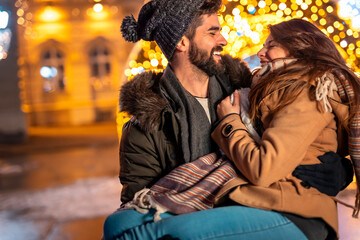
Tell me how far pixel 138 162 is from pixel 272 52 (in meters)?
0.92

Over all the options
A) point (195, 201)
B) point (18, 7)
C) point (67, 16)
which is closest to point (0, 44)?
point (18, 7)

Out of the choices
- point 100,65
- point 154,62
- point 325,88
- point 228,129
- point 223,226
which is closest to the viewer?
point 223,226

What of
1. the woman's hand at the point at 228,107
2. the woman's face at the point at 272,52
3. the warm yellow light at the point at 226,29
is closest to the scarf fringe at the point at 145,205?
the woman's hand at the point at 228,107

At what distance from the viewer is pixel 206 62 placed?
2514 millimetres

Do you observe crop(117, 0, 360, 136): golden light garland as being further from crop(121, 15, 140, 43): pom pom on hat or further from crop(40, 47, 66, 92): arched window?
crop(40, 47, 66, 92): arched window

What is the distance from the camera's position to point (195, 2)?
2461 millimetres

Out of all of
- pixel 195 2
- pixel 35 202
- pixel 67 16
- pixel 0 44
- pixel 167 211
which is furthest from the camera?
pixel 67 16

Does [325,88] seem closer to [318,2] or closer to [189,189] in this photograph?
[189,189]

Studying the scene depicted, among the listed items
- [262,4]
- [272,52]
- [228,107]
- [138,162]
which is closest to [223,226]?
[228,107]

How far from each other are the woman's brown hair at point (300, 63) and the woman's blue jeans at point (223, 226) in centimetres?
48

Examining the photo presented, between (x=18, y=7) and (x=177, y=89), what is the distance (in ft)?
39.3

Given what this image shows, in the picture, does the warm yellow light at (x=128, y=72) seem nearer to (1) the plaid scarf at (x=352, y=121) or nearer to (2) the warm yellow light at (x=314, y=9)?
(2) the warm yellow light at (x=314, y=9)

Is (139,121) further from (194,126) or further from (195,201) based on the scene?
(195,201)

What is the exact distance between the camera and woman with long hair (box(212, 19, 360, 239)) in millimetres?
1855
